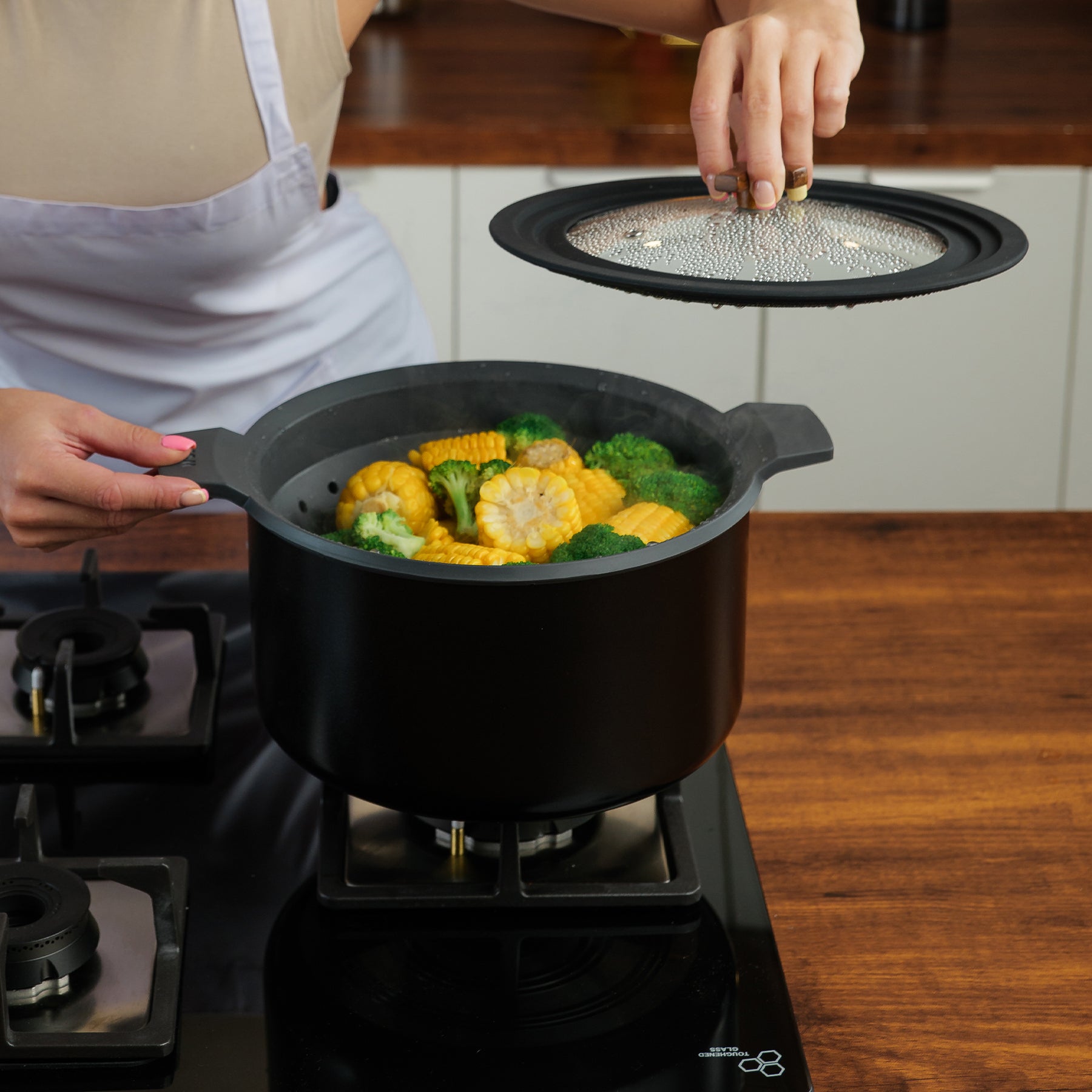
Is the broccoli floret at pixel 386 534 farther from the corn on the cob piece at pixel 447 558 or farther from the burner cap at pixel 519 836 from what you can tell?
the burner cap at pixel 519 836

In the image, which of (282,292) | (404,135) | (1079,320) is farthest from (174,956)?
(1079,320)

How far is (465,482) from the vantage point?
2.93 ft

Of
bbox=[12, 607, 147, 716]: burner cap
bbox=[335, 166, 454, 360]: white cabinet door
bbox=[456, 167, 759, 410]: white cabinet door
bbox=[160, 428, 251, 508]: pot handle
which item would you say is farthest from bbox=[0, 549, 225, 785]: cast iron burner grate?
bbox=[456, 167, 759, 410]: white cabinet door

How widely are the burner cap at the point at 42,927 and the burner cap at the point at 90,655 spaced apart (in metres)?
0.21

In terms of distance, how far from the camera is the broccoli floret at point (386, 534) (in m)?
0.83

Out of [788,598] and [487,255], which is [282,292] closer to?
[788,598]

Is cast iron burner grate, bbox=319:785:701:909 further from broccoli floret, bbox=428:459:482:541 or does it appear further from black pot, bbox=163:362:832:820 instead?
broccoli floret, bbox=428:459:482:541

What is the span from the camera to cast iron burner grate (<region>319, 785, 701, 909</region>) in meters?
0.81

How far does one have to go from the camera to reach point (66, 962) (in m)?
0.73

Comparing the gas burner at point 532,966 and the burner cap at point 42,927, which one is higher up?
the burner cap at point 42,927

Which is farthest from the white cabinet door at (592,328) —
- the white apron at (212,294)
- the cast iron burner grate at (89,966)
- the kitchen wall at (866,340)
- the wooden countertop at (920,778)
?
the cast iron burner grate at (89,966)

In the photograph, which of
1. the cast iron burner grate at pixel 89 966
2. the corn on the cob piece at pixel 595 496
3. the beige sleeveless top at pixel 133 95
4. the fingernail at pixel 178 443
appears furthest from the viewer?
the beige sleeveless top at pixel 133 95

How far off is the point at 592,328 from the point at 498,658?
1826mm

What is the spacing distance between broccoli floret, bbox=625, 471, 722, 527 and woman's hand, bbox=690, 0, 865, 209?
0.18m
